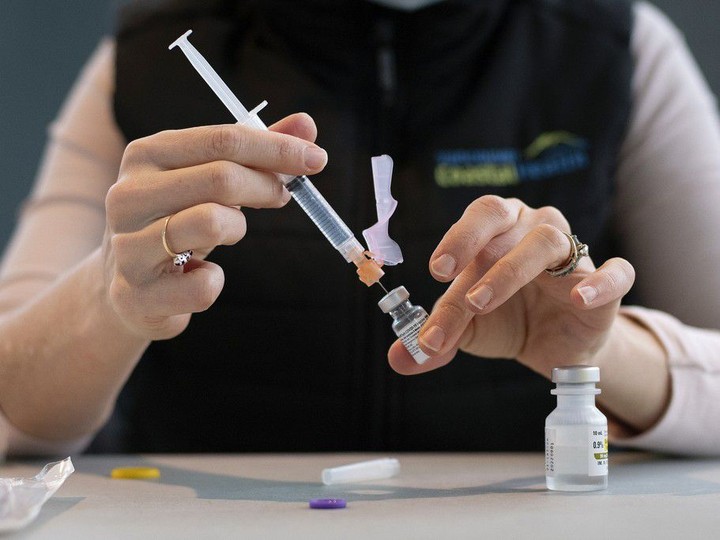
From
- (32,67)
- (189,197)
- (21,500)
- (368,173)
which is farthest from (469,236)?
(32,67)

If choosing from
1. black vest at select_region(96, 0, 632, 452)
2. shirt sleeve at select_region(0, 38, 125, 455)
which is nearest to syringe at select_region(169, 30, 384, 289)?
black vest at select_region(96, 0, 632, 452)

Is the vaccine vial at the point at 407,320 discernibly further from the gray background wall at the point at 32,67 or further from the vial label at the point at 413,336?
the gray background wall at the point at 32,67

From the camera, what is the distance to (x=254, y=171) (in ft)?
2.48

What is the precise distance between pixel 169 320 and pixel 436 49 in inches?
25.6

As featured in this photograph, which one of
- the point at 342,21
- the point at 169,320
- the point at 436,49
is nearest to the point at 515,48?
the point at 436,49

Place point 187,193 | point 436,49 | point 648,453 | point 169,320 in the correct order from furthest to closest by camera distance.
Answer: point 436,49 < point 648,453 < point 169,320 < point 187,193

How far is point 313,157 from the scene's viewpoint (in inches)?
29.2

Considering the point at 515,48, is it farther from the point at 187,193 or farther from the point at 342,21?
the point at 187,193

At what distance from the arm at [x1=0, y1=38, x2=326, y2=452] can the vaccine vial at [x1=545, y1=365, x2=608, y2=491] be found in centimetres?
28

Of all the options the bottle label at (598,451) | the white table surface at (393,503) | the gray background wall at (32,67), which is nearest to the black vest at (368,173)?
the white table surface at (393,503)

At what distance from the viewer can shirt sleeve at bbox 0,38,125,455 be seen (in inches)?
49.1

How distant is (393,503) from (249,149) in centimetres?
31

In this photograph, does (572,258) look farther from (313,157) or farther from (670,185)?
(670,185)

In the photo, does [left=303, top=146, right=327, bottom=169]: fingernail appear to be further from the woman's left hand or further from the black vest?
the black vest
